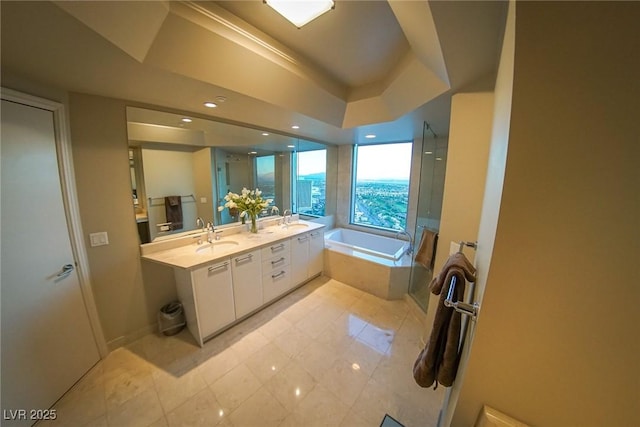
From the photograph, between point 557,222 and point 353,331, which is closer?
point 557,222

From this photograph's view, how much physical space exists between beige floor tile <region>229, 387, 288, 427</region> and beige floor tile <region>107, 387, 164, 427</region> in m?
0.53

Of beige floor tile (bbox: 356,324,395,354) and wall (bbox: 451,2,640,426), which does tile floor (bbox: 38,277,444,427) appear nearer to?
beige floor tile (bbox: 356,324,395,354)

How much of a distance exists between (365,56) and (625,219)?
1.79 meters

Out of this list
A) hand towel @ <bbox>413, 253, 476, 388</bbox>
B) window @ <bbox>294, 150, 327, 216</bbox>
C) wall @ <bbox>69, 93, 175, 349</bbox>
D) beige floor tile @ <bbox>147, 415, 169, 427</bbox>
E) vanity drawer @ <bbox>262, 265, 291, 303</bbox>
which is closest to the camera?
hand towel @ <bbox>413, 253, 476, 388</bbox>

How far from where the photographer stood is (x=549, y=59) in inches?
21.0

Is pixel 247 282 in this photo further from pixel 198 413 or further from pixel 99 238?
pixel 99 238

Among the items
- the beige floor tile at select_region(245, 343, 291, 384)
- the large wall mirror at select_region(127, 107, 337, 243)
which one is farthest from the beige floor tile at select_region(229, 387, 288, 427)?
the large wall mirror at select_region(127, 107, 337, 243)

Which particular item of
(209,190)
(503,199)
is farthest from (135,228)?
(503,199)

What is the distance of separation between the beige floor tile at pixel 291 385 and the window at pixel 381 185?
278cm

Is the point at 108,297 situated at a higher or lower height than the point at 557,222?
lower

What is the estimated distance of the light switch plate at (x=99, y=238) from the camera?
170 cm

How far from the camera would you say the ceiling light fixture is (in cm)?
119

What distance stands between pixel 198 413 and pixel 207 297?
31.4 inches

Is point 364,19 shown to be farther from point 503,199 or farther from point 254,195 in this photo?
point 254,195
